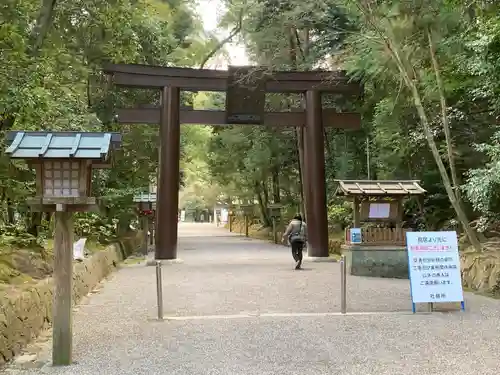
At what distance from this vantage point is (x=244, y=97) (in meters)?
15.9

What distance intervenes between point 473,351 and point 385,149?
39.1 ft

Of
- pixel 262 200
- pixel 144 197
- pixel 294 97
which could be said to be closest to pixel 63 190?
pixel 144 197

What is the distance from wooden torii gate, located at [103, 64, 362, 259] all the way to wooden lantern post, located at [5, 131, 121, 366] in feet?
32.0

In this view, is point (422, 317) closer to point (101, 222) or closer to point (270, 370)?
point (270, 370)

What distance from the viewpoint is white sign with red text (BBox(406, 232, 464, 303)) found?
7.60m

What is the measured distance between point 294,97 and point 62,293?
681 inches

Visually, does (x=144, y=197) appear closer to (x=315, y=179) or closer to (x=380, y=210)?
(x=315, y=179)

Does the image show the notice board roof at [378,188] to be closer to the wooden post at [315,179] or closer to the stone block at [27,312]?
the wooden post at [315,179]

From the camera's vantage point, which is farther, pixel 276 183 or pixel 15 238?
pixel 276 183

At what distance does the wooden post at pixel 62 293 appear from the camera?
16.8 ft

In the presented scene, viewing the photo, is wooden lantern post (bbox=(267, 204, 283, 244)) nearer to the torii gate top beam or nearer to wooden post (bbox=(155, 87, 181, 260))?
the torii gate top beam

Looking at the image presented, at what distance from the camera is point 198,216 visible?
84625mm

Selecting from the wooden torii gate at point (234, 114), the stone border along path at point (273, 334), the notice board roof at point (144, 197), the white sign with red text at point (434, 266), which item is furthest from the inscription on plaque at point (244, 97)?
the white sign with red text at point (434, 266)

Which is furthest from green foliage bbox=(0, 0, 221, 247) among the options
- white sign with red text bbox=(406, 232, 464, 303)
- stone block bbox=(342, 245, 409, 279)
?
stone block bbox=(342, 245, 409, 279)
